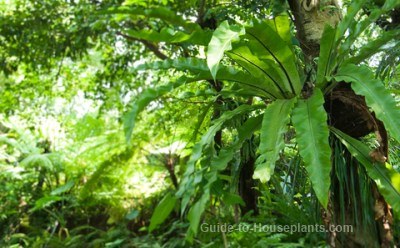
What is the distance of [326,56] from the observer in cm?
135

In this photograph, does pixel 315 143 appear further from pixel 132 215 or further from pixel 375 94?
pixel 132 215

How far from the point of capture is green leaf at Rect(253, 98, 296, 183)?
119cm

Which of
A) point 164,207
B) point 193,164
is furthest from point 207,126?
point 193,164

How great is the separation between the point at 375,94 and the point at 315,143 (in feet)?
0.80

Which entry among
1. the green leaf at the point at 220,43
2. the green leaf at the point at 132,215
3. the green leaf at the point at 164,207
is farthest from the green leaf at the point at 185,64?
the green leaf at the point at 132,215

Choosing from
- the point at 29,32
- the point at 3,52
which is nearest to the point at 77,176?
the point at 3,52

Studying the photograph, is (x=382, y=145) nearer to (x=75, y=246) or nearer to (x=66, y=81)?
(x=75, y=246)

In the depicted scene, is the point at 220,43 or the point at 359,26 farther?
the point at 359,26

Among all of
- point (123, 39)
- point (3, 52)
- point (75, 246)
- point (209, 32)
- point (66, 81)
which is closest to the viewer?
point (209, 32)

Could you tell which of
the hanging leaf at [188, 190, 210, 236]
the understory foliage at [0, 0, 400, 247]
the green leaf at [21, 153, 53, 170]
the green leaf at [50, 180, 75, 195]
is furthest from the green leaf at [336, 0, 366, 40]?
the green leaf at [21, 153, 53, 170]

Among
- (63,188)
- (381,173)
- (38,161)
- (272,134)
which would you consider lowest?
(381,173)

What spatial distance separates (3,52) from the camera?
471 cm

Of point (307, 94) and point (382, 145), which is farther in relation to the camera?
point (307, 94)

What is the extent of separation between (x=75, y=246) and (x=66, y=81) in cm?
252
